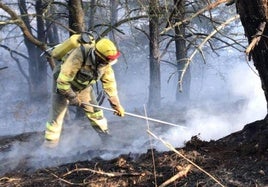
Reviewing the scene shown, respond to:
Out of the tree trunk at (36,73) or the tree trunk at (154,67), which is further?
the tree trunk at (36,73)

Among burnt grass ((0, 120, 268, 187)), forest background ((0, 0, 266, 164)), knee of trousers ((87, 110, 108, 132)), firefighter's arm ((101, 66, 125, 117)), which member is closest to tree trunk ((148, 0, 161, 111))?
forest background ((0, 0, 266, 164))

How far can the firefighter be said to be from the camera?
5273 millimetres

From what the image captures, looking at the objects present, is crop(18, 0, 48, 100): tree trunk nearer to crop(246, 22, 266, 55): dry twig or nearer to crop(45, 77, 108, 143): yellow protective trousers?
crop(45, 77, 108, 143): yellow protective trousers

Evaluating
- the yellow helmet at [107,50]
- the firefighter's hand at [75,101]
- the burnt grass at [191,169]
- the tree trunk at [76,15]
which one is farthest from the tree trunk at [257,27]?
the tree trunk at [76,15]

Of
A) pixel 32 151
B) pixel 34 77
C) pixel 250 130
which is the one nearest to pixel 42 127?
pixel 34 77

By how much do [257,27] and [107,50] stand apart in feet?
6.76

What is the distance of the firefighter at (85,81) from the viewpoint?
527cm

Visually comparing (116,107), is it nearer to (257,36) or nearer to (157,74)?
(257,36)

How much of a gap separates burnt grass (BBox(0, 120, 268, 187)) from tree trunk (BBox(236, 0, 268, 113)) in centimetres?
64

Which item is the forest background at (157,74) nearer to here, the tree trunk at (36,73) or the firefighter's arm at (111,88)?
the tree trunk at (36,73)

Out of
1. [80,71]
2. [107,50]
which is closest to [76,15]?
[80,71]

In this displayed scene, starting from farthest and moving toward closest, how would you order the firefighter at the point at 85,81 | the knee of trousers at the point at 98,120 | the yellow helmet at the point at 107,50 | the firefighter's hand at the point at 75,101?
the knee of trousers at the point at 98,120, the firefighter's hand at the point at 75,101, the firefighter at the point at 85,81, the yellow helmet at the point at 107,50

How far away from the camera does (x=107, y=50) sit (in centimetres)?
513

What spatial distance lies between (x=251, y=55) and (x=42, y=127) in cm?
1338
